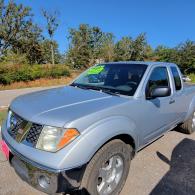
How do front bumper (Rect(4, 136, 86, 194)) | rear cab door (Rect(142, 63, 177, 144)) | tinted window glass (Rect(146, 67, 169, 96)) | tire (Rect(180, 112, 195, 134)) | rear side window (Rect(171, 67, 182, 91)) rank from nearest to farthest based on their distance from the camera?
front bumper (Rect(4, 136, 86, 194)) < rear cab door (Rect(142, 63, 177, 144)) < tinted window glass (Rect(146, 67, 169, 96)) < rear side window (Rect(171, 67, 182, 91)) < tire (Rect(180, 112, 195, 134))

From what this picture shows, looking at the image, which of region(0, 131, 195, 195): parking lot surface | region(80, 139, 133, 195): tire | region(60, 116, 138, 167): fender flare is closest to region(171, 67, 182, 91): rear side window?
region(0, 131, 195, 195): parking lot surface

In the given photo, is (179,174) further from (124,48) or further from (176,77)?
(124,48)

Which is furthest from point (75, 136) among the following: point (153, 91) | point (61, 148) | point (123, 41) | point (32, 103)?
point (123, 41)

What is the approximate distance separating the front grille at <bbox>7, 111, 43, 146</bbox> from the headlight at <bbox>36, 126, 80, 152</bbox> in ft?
0.23

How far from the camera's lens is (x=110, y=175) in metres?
2.78

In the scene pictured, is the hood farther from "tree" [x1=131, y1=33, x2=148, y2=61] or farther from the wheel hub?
"tree" [x1=131, y1=33, x2=148, y2=61]

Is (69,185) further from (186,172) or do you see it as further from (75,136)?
(186,172)

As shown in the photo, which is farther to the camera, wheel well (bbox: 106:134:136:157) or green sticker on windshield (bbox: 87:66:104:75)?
green sticker on windshield (bbox: 87:66:104:75)

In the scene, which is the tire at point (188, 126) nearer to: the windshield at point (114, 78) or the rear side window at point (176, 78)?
the rear side window at point (176, 78)


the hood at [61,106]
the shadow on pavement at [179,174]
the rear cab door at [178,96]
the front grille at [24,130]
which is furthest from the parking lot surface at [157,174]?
the hood at [61,106]

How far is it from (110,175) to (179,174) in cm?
136

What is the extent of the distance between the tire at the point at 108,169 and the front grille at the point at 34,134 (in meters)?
0.65

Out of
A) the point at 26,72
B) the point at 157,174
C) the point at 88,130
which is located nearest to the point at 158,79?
the point at 157,174

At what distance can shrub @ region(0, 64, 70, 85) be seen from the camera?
17.1 meters
